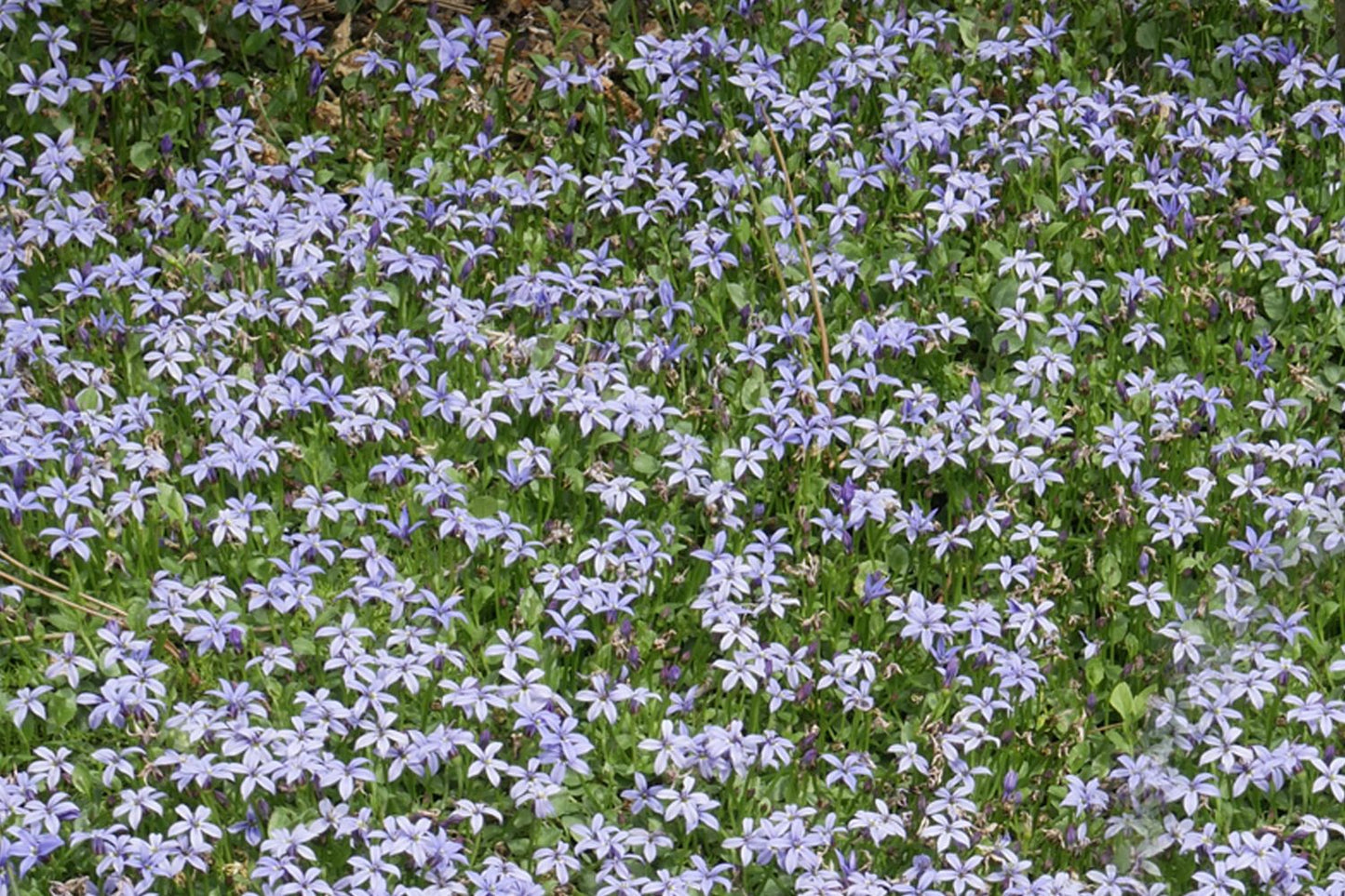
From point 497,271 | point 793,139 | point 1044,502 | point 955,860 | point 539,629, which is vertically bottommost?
point 955,860

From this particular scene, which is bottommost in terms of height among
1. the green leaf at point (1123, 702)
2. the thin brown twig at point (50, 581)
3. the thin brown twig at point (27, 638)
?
the thin brown twig at point (27, 638)

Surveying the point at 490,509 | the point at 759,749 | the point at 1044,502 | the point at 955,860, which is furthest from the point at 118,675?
the point at 1044,502

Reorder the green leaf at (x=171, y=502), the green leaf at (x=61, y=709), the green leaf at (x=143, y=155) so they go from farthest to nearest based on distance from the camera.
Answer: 1. the green leaf at (x=143, y=155)
2. the green leaf at (x=171, y=502)
3. the green leaf at (x=61, y=709)

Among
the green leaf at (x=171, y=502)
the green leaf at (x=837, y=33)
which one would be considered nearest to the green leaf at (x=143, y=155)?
the green leaf at (x=171, y=502)

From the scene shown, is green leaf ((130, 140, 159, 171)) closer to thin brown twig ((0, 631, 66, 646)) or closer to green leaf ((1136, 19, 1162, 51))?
thin brown twig ((0, 631, 66, 646))

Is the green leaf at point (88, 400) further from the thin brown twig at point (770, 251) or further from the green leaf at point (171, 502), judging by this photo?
the thin brown twig at point (770, 251)

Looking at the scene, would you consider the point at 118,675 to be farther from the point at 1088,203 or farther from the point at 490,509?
the point at 1088,203

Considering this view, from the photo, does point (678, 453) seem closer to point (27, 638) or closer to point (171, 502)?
point (171, 502)
